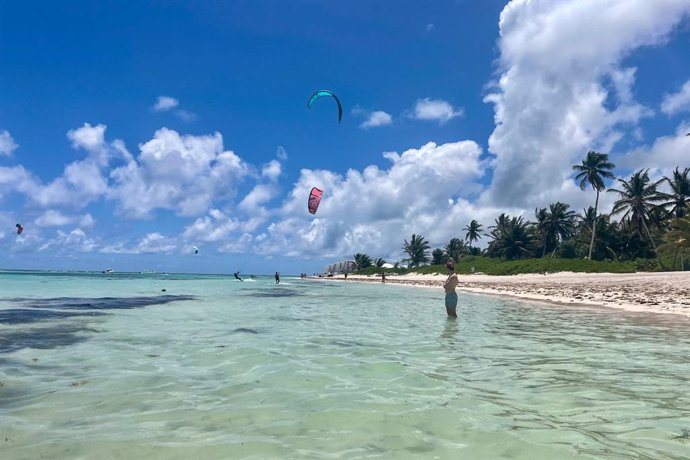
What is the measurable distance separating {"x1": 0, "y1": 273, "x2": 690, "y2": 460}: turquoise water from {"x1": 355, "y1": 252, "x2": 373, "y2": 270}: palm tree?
13293 centimetres

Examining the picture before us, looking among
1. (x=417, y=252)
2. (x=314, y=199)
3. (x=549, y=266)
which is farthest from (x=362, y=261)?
(x=314, y=199)

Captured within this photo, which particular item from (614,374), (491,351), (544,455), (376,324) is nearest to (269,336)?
(376,324)

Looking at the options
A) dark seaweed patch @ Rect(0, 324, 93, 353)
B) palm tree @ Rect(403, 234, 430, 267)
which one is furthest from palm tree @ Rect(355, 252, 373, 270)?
dark seaweed patch @ Rect(0, 324, 93, 353)

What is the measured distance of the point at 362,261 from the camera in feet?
484

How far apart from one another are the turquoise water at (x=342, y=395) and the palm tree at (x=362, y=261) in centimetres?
13293

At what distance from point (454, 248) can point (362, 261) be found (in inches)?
1517

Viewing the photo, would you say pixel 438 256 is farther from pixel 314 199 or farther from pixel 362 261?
pixel 314 199

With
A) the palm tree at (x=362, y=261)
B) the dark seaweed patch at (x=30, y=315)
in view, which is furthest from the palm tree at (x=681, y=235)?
the palm tree at (x=362, y=261)

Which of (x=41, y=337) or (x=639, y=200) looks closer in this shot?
(x=41, y=337)

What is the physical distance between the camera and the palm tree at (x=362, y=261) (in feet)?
481

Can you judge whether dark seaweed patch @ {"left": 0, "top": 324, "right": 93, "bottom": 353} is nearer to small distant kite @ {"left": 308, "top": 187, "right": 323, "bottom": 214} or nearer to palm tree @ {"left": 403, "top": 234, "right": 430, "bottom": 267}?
small distant kite @ {"left": 308, "top": 187, "right": 323, "bottom": 214}

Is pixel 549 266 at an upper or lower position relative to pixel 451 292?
upper

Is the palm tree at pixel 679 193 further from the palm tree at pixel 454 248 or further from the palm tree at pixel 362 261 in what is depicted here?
the palm tree at pixel 362 261

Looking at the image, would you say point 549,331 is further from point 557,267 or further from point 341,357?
point 557,267
